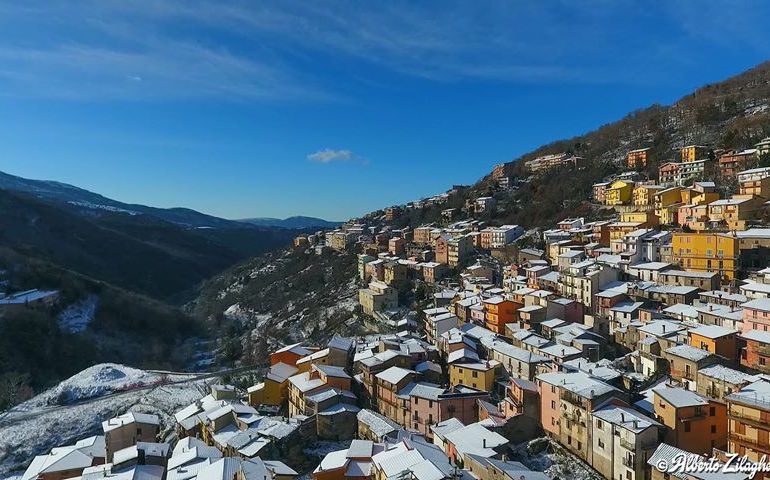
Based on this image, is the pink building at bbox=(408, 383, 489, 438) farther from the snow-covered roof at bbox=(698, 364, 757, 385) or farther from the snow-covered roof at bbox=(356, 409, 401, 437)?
the snow-covered roof at bbox=(698, 364, 757, 385)

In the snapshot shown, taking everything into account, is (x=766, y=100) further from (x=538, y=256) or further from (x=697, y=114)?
(x=538, y=256)

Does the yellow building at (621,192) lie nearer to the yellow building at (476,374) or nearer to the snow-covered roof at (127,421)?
the yellow building at (476,374)

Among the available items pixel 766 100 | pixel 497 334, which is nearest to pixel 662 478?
pixel 497 334

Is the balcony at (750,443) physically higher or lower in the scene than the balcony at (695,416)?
lower

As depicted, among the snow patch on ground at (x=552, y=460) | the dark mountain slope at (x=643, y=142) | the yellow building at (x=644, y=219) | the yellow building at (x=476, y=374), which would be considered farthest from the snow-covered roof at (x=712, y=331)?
the dark mountain slope at (x=643, y=142)

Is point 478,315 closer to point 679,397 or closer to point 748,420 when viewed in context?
point 679,397
